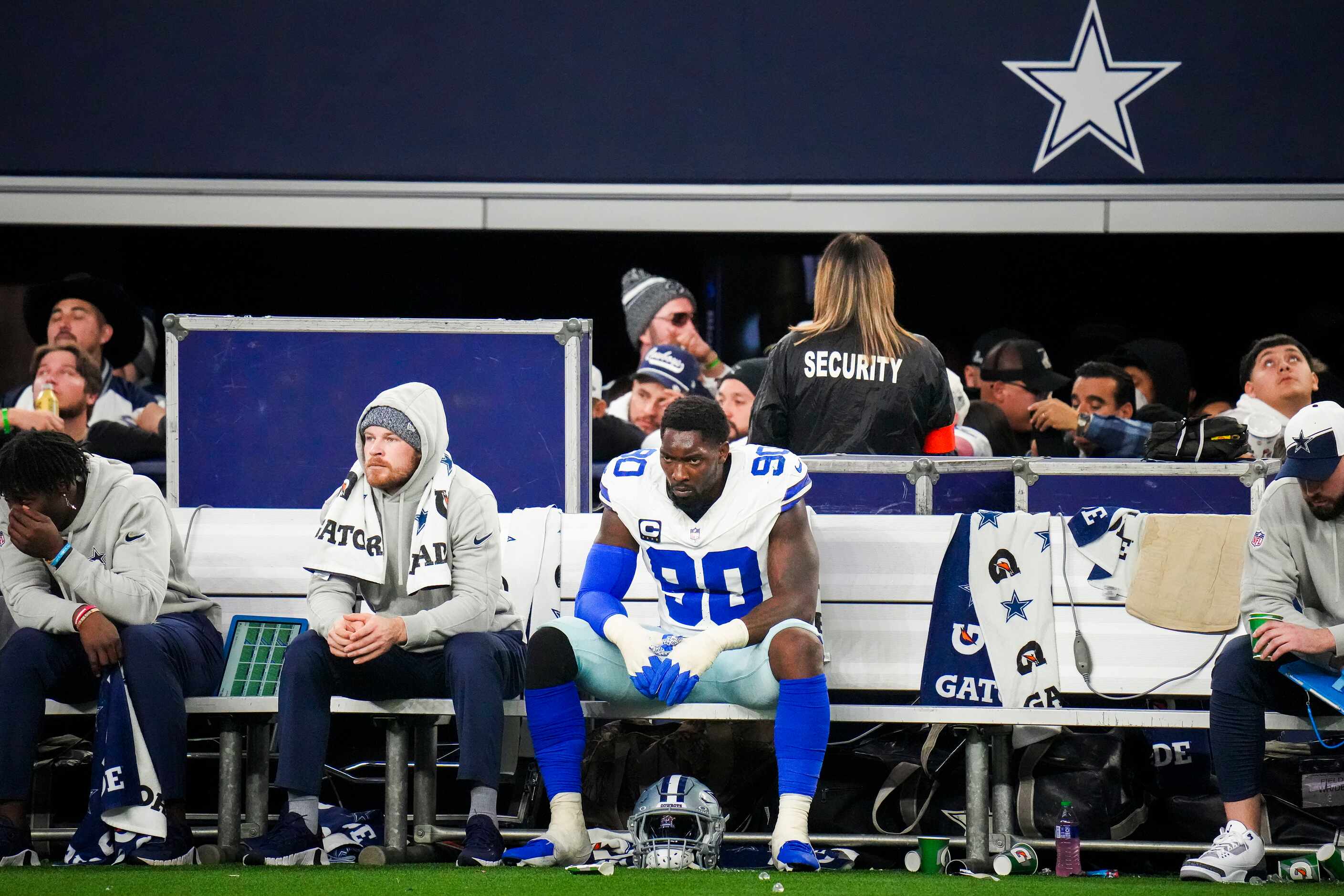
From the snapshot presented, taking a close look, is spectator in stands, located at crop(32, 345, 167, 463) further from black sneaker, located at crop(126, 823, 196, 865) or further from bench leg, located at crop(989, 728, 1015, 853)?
bench leg, located at crop(989, 728, 1015, 853)

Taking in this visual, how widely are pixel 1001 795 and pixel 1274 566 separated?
37.9 inches

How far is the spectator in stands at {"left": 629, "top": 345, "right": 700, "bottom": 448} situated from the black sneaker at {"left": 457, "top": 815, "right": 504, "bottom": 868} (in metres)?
2.63

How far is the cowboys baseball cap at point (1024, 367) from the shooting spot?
23.3 ft

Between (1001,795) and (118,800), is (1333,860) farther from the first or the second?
(118,800)

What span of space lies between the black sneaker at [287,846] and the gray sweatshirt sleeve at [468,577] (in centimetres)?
56

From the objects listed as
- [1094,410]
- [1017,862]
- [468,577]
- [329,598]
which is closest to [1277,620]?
[1017,862]

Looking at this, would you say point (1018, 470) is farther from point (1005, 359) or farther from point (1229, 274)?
point (1229, 274)

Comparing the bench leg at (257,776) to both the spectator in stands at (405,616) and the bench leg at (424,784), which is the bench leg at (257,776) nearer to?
the spectator in stands at (405,616)

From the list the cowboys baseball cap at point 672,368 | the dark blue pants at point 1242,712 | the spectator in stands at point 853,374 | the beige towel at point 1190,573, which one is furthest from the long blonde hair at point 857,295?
the dark blue pants at point 1242,712

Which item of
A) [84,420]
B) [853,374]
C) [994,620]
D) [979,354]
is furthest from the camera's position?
[979,354]

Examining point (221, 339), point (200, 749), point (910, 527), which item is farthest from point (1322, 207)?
point (200, 749)

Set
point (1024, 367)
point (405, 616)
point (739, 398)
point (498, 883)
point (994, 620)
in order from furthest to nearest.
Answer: point (1024, 367)
point (739, 398)
point (994, 620)
point (405, 616)
point (498, 883)

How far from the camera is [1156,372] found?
7172mm

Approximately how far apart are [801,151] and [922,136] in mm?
543
